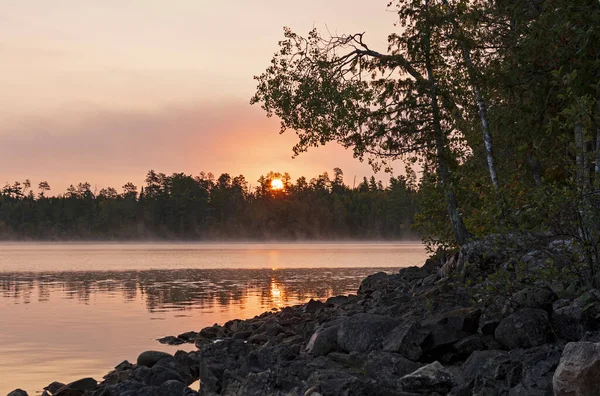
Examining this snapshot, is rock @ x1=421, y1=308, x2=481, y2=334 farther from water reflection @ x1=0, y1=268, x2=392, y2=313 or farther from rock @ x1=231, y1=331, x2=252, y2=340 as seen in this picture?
water reflection @ x1=0, y1=268, x2=392, y2=313

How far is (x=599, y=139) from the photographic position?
43.0ft

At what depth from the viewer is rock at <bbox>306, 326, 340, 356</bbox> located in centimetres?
1467

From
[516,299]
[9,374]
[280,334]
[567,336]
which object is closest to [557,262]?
[516,299]

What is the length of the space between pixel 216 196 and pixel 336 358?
608 feet

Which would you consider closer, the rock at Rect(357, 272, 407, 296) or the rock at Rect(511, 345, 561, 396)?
the rock at Rect(511, 345, 561, 396)

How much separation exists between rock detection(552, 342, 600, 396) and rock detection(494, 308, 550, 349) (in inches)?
101

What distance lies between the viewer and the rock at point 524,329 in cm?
1212

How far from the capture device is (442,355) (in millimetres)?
13047

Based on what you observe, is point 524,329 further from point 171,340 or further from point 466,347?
point 171,340

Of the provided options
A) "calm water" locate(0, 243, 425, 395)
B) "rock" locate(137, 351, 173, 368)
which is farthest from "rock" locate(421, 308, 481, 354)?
"calm water" locate(0, 243, 425, 395)

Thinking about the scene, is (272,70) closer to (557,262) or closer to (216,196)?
(557,262)

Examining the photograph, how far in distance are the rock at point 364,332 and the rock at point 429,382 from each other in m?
2.70

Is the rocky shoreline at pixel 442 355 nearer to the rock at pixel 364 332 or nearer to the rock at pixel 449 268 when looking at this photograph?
the rock at pixel 364 332

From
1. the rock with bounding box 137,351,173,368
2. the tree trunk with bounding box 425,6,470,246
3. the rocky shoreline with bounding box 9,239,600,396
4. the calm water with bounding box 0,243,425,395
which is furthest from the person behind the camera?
the tree trunk with bounding box 425,6,470,246
